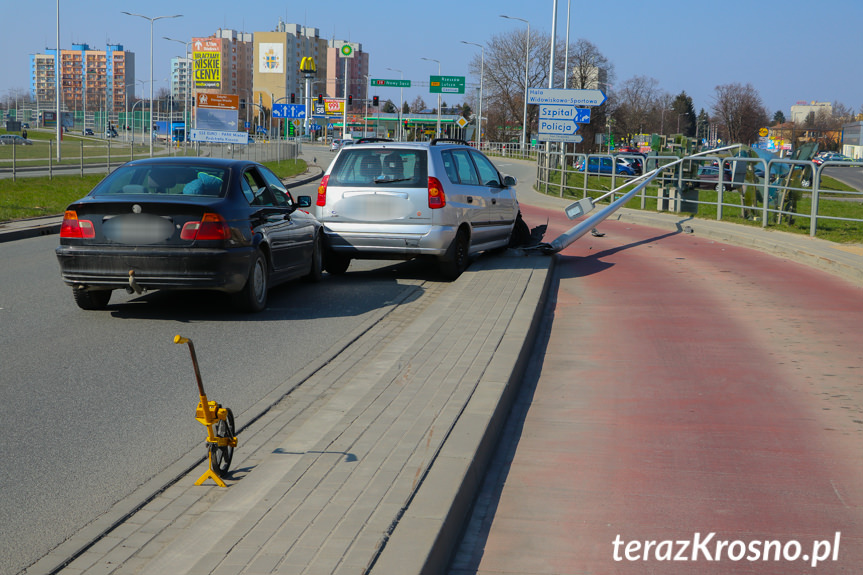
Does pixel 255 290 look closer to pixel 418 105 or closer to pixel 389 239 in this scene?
pixel 389 239

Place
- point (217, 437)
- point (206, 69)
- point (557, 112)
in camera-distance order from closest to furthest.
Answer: point (217, 437), point (557, 112), point (206, 69)

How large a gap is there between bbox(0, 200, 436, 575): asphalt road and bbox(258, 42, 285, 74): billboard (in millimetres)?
180006

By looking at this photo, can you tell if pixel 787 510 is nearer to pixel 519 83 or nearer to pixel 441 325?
pixel 441 325

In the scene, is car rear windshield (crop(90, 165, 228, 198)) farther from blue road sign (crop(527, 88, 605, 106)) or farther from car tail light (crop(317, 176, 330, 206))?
blue road sign (crop(527, 88, 605, 106))

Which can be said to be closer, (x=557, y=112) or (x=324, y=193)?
(x=324, y=193)

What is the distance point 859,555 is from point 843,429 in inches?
83.1

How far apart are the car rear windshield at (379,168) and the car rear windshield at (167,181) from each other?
2.67 metres

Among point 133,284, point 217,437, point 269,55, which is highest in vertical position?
point 269,55

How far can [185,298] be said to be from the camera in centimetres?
1048

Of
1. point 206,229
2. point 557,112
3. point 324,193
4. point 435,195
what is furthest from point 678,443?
point 557,112

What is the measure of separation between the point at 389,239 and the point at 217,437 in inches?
292

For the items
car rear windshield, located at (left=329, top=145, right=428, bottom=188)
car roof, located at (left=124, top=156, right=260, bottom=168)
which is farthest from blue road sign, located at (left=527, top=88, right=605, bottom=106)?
car roof, located at (left=124, top=156, right=260, bottom=168)

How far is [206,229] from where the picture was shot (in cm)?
877

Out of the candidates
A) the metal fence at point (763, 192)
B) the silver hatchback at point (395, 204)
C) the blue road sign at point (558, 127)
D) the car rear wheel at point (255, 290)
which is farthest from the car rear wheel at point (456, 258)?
the blue road sign at point (558, 127)
